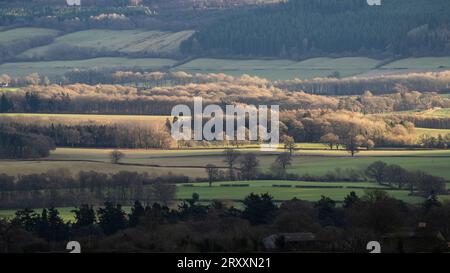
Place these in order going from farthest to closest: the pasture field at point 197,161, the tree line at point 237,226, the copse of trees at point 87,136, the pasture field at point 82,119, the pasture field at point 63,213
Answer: the pasture field at point 82,119
the copse of trees at point 87,136
the pasture field at point 197,161
the pasture field at point 63,213
the tree line at point 237,226

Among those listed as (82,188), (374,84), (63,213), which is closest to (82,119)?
(374,84)

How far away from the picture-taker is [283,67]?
9969cm

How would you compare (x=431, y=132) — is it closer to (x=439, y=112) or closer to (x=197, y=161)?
(x=439, y=112)

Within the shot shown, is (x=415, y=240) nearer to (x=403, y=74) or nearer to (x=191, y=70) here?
(x=403, y=74)

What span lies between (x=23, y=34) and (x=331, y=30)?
2178 cm

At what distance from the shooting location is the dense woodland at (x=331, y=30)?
100881 mm

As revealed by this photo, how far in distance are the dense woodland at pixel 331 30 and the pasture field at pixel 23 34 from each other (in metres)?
10.9

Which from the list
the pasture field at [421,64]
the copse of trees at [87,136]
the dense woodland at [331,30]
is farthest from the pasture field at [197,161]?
→ the dense woodland at [331,30]

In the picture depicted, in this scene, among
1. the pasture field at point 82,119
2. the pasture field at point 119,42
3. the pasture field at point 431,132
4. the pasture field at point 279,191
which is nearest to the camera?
the pasture field at point 279,191

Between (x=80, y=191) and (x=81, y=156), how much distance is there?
489 inches

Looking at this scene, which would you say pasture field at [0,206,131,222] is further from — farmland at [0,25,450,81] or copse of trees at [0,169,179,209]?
farmland at [0,25,450,81]

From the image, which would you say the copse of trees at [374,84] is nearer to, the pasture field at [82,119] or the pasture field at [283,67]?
the pasture field at [283,67]

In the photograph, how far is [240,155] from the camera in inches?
2271
